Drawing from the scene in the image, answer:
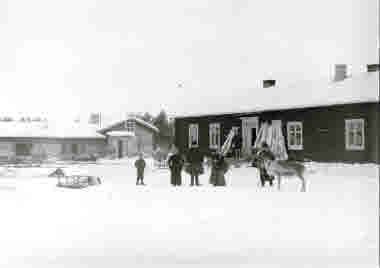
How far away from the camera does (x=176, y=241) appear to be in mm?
9133

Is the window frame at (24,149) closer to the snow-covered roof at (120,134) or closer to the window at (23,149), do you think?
the window at (23,149)

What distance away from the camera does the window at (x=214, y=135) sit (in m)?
Result: 34.7

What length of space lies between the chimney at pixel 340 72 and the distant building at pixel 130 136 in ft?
79.5

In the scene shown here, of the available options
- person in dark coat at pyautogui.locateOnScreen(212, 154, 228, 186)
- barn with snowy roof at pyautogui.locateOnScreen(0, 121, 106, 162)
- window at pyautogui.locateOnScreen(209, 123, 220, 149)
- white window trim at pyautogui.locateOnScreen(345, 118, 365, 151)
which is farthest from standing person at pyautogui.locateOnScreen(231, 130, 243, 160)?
barn with snowy roof at pyautogui.locateOnScreen(0, 121, 106, 162)

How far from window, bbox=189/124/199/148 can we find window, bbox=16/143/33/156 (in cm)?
1386

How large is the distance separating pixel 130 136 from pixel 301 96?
25765mm

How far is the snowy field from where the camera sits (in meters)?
7.99

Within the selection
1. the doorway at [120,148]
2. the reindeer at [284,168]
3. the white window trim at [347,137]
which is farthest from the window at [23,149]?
the reindeer at [284,168]

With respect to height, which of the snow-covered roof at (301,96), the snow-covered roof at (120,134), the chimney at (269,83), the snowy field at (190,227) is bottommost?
the snowy field at (190,227)

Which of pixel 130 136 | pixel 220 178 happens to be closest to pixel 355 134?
pixel 220 178

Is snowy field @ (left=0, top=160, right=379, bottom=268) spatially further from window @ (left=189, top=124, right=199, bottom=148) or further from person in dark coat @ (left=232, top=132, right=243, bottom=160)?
window @ (left=189, top=124, right=199, bottom=148)
